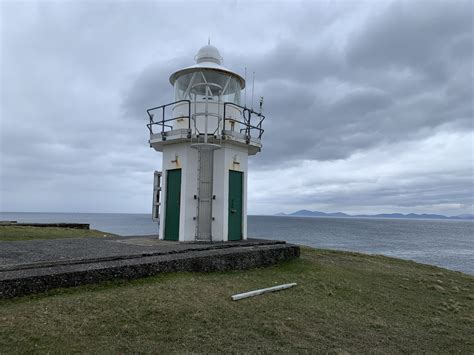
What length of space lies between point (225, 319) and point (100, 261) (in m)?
3.13

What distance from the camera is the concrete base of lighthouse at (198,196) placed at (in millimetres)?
12336

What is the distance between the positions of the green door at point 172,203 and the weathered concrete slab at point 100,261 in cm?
250

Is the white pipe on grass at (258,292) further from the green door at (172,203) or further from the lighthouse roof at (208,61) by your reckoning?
the lighthouse roof at (208,61)

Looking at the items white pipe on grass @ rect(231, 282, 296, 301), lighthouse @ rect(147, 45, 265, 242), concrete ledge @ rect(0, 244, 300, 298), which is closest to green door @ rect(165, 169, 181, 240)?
lighthouse @ rect(147, 45, 265, 242)

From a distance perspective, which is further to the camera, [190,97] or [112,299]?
[190,97]

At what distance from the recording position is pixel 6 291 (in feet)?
18.7

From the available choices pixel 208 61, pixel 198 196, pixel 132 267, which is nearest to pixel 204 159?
pixel 198 196

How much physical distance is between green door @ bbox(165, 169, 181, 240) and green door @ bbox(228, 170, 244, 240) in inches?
72.8

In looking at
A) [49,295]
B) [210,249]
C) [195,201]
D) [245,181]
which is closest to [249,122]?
[245,181]

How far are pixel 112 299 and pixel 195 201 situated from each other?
646cm

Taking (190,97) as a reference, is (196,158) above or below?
below

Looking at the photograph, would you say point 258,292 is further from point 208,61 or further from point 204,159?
point 208,61

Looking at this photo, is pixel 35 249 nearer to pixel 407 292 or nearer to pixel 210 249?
pixel 210 249

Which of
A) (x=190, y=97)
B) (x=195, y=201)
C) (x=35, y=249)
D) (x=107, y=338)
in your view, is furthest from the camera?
(x=190, y=97)
